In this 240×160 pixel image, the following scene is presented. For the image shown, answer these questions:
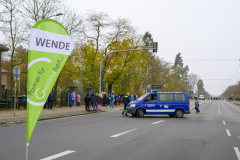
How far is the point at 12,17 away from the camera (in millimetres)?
25453

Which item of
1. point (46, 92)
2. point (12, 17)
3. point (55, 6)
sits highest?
point (55, 6)

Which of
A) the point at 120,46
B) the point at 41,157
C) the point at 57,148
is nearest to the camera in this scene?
the point at 41,157

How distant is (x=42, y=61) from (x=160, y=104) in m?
15.7

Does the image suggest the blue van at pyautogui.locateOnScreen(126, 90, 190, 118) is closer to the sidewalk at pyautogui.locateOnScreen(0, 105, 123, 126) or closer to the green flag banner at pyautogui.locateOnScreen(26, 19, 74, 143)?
the sidewalk at pyautogui.locateOnScreen(0, 105, 123, 126)

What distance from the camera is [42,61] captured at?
435cm

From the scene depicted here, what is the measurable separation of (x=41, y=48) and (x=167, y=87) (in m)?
66.5

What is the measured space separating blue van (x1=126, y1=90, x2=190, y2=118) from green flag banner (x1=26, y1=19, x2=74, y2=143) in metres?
15.1

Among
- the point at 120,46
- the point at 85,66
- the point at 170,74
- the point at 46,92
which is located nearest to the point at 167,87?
the point at 170,74

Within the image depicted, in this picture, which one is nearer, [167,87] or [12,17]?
[12,17]

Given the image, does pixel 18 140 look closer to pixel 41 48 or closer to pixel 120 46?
pixel 41 48

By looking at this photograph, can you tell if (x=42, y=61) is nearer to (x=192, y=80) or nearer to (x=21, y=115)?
(x=21, y=115)

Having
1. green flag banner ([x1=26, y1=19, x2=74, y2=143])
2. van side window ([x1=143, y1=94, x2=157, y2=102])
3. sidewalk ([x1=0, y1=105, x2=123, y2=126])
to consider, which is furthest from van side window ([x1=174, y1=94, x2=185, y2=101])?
green flag banner ([x1=26, y1=19, x2=74, y2=143])

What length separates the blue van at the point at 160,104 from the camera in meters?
19.3

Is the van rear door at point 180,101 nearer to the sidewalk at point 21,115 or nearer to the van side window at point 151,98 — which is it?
the van side window at point 151,98
